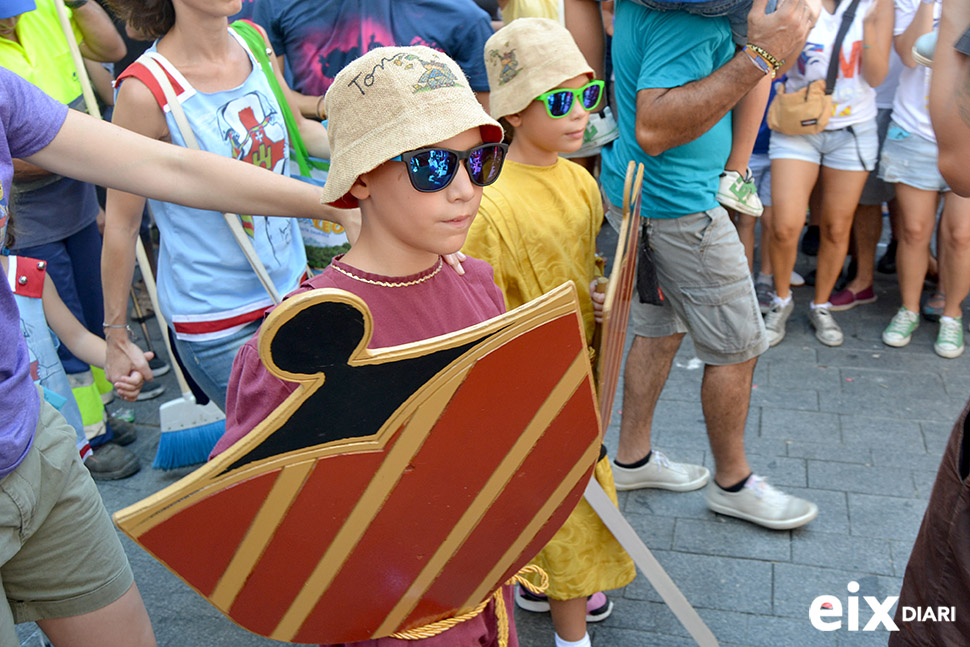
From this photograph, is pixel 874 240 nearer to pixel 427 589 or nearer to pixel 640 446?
pixel 640 446

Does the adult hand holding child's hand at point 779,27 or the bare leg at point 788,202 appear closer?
the adult hand holding child's hand at point 779,27

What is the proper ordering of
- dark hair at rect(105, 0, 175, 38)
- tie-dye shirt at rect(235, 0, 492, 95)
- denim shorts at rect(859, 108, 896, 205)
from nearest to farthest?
dark hair at rect(105, 0, 175, 38) < tie-dye shirt at rect(235, 0, 492, 95) < denim shorts at rect(859, 108, 896, 205)

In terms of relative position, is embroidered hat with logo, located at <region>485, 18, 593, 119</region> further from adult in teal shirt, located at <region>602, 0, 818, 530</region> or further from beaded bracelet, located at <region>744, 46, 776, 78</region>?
beaded bracelet, located at <region>744, 46, 776, 78</region>

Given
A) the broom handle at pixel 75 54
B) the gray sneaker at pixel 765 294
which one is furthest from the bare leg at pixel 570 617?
the gray sneaker at pixel 765 294

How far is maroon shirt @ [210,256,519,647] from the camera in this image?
1453 mm

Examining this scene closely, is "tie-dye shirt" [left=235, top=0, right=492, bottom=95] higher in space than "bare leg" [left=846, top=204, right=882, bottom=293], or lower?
higher

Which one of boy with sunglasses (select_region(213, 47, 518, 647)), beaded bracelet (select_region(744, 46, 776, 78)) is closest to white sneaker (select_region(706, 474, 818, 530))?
beaded bracelet (select_region(744, 46, 776, 78))

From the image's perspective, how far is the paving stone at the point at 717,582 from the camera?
2814 millimetres

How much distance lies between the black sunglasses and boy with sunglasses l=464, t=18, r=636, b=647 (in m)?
0.65

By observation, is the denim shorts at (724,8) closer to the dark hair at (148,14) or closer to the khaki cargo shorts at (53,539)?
the dark hair at (148,14)

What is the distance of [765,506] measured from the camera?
10.2 ft

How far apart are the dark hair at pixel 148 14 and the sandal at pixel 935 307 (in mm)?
3971

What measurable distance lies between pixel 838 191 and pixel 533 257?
9.15ft

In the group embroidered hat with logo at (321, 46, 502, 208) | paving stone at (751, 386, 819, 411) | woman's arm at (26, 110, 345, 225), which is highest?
embroidered hat with logo at (321, 46, 502, 208)
